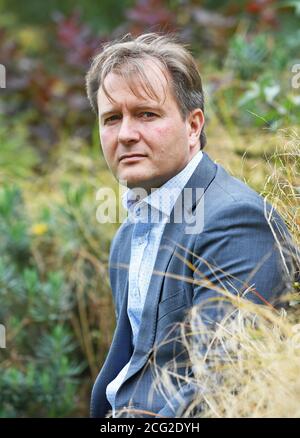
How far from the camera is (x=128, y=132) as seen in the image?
2.59 m

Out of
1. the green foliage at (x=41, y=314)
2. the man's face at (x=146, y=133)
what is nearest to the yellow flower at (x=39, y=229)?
the green foliage at (x=41, y=314)

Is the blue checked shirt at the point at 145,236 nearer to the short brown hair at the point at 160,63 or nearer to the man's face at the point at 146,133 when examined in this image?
→ the man's face at the point at 146,133

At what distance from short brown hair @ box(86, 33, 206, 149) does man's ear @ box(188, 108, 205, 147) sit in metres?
0.02

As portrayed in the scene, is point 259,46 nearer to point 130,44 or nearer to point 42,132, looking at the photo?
point 42,132

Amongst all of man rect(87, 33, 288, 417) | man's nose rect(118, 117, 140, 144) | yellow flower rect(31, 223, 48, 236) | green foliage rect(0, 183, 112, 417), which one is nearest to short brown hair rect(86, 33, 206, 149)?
man rect(87, 33, 288, 417)

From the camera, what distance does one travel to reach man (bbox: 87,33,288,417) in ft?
7.68

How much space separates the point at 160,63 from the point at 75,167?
2.73 metres

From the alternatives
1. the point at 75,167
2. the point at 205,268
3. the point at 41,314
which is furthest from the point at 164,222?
the point at 75,167

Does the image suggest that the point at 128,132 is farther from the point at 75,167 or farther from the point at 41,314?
the point at 75,167

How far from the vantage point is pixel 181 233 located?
2523mm

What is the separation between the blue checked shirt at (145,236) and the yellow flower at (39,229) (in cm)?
177

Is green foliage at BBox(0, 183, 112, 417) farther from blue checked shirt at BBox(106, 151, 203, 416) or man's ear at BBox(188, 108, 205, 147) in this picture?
man's ear at BBox(188, 108, 205, 147)

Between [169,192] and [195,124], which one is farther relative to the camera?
[195,124]

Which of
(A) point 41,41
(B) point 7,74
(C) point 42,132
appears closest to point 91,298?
(C) point 42,132
